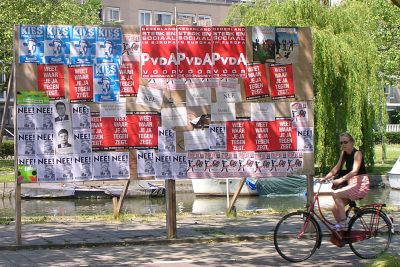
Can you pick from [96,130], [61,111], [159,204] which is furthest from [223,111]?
[159,204]

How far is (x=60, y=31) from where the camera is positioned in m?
11.3

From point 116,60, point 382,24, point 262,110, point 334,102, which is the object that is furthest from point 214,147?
point 382,24

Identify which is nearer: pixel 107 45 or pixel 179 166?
pixel 107 45

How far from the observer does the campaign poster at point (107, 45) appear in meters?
11.5

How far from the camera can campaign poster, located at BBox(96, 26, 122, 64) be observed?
11523 millimetres

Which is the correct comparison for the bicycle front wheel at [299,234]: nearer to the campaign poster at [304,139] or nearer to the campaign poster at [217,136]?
the campaign poster at [217,136]

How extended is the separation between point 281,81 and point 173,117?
197cm

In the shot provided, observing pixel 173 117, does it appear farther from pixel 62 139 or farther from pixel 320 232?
pixel 320 232

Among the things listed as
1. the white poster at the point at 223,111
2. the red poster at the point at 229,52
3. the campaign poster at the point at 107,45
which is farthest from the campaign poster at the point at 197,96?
the campaign poster at the point at 107,45

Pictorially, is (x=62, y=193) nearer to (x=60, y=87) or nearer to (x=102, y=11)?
(x=60, y=87)

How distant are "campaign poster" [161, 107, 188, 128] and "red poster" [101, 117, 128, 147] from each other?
63 cm

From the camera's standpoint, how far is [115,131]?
456 inches

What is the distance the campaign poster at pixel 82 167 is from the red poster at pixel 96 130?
0.22 meters

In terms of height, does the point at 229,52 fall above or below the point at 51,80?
above
